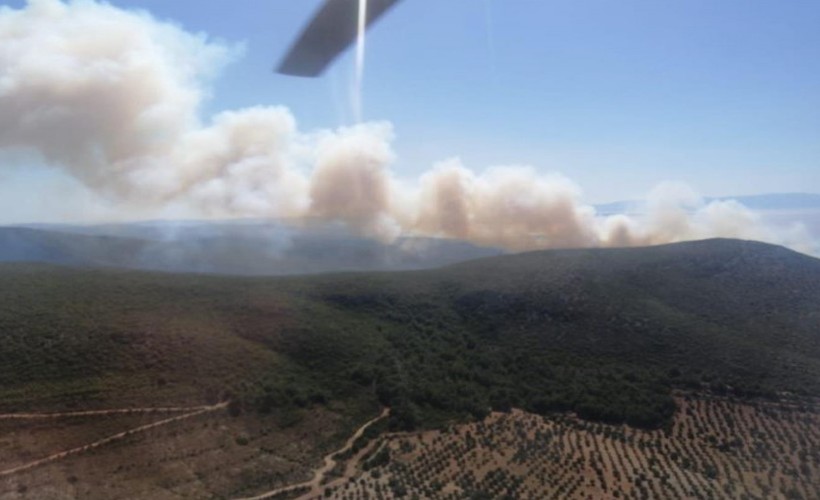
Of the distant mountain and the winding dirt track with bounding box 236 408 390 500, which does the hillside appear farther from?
the distant mountain

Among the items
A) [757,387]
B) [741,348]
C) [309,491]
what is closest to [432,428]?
[309,491]

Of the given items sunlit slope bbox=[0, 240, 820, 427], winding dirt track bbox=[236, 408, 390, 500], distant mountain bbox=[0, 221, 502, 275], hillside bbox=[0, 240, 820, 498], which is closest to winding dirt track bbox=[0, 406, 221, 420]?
hillside bbox=[0, 240, 820, 498]

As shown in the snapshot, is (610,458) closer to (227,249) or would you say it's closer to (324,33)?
(324,33)

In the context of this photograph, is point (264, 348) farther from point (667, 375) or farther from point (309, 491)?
point (667, 375)

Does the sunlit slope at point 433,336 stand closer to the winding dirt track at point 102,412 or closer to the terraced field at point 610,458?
the winding dirt track at point 102,412

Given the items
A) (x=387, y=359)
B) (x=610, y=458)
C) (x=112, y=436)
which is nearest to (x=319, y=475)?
(x=112, y=436)

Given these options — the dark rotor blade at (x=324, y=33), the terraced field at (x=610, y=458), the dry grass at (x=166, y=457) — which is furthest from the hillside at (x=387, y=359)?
the dark rotor blade at (x=324, y=33)
